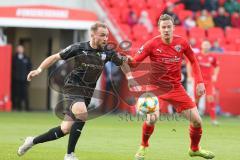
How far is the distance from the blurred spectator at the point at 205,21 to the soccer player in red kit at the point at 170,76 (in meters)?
15.9

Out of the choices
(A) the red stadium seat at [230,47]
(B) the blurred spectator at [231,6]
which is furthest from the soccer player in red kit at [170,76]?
(B) the blurred spectator at [231,6]

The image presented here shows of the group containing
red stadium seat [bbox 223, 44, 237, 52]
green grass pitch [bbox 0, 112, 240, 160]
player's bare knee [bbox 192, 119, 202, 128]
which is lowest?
green grass pitch [bbox 0, 112, 240, 160]

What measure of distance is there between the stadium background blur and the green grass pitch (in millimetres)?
2362

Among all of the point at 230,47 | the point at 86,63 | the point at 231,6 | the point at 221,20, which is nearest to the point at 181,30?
the point at 230,47

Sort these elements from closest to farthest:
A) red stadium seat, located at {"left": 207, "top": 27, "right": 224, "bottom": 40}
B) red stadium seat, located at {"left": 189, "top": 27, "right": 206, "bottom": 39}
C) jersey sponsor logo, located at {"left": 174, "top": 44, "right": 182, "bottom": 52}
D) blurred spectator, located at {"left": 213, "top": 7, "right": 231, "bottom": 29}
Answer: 1. jersey sponsor logo, located at {"left": 174, "top": 44, "right": 182, "bottom": 52}
2. red stadium seat, located at {"left": 189, "top": 27, "right": 206, "bottom": 39}
3. red stadium seat, located at {"left": 207, "top": 27, "right": 224, "bottom": 40}
4. blurred spectator, located at {"left": 213, "top": 7, "right": 231, "bottom": 29}

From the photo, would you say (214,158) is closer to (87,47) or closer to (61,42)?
(87,47)

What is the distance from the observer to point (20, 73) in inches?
952

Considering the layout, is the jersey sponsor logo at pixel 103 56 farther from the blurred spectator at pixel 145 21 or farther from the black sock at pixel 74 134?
the blurred spectator at pixel 145 21

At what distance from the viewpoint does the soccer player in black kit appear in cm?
1048

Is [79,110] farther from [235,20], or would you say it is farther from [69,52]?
[235,20]

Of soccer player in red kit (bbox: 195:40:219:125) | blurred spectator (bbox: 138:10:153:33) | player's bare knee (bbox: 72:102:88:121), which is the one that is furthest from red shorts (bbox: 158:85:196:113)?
blurred spectator (bbox: 138:10:153:33)

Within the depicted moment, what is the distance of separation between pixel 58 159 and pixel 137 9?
16.3 metres

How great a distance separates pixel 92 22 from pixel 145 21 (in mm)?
2297

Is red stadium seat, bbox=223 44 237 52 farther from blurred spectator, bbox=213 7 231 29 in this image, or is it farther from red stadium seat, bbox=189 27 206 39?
blurred spectator, bbox=213 7 231 29
